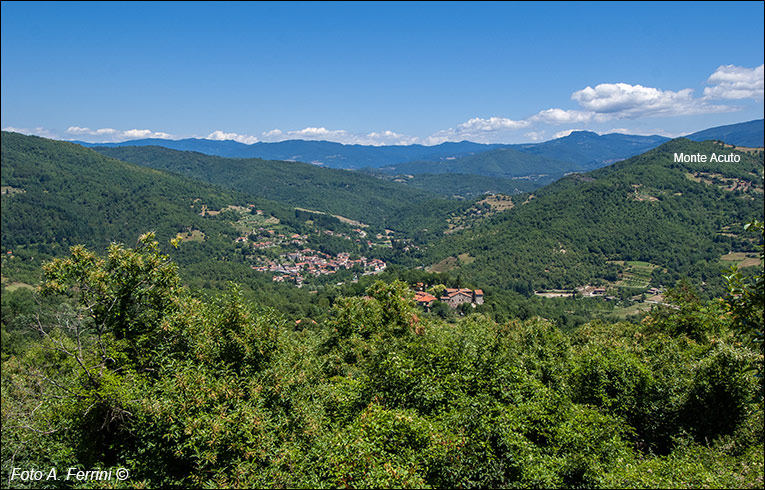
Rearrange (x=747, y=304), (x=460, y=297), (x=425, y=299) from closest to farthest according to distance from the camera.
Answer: (x=747, y=304), (x=425, y=299), (x=460, y=297)

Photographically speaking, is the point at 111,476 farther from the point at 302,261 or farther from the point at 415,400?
the point at 302,261

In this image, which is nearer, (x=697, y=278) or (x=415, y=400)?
(x=415, y=400)

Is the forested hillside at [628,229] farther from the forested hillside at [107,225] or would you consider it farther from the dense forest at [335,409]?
the dense forest at [335,409]

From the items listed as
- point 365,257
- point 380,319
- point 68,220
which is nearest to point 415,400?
point 380,319

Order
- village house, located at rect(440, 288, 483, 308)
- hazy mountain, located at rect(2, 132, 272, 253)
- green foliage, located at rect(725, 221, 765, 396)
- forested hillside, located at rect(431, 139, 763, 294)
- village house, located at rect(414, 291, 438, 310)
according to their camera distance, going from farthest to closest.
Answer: hazy mountain, located at rect(2, 132, 272, 253), forested hillside, located at rect(431, 139, 763, 294), village house, located at rect(440, 288, 483, 308), village house, located at rect(414, 291, 438, 310), green foliage, located at rect(725, 221, 765, 396)

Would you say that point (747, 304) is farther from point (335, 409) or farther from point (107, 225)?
point (107, 225)

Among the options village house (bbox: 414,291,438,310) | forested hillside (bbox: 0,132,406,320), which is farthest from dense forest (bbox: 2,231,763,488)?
forested hillside (bbox: 0,132,406,320)

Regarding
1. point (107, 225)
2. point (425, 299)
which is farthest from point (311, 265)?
point (425, 299)

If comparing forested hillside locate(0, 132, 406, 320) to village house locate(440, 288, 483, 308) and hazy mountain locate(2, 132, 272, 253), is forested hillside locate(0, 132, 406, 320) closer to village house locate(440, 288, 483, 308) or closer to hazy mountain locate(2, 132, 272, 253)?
hazy mountain locate(2, 132, 272, 253)
